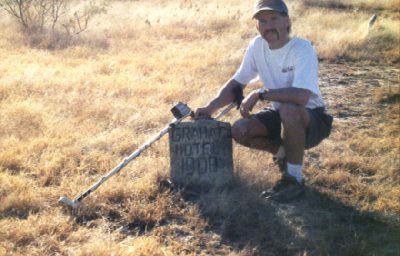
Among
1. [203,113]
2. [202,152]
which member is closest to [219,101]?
[203,113]

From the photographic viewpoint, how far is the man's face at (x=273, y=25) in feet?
12.7

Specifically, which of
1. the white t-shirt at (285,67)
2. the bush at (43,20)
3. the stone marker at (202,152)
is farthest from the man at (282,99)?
the bush at (43,20)

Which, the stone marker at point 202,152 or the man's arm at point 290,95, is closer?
the man's arm at point 290,95

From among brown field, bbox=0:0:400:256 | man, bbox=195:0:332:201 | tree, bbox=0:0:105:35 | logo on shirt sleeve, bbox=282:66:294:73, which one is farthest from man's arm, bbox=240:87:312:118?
tree, bbox=0:0:105:35

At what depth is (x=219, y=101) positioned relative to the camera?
427 cm

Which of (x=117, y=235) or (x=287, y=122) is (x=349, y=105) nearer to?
(x=287, y=122)

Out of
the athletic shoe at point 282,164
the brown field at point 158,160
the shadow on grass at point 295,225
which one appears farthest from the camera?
the athletic shoe at point 282,164

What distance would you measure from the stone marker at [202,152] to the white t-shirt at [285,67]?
549 mm

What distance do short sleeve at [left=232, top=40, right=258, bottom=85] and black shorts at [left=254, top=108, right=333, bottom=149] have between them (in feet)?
1.08

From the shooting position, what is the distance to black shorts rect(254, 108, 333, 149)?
157 inches

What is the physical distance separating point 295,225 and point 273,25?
1512 millimetres

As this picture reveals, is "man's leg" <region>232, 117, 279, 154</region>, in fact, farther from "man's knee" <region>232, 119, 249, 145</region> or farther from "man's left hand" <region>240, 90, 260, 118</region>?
"man's left hand" <region>240, 90, 260, 118</region>

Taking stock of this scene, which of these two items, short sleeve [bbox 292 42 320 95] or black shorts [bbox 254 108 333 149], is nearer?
short sleeve [bbox 292 42 320 95]

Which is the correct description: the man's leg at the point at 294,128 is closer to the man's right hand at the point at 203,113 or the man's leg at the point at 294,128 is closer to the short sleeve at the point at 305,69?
the short sleeve at the point at 305,69
